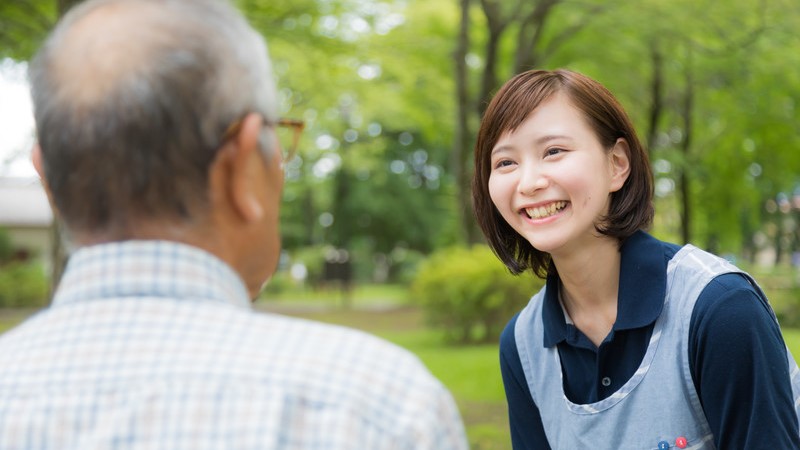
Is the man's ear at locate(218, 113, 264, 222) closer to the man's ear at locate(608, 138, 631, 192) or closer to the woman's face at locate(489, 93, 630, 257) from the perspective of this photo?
the woman's face at locate(489, 93, 630, 257)

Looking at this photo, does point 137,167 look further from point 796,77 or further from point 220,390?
point 796,77

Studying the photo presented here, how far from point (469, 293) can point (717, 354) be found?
30.4 feet

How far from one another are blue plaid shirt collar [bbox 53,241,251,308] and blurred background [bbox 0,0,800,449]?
17.3 ft

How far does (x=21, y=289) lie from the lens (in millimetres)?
19797

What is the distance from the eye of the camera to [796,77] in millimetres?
14070

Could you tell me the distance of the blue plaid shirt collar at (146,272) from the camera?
109 centimetres

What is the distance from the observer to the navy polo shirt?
186cm

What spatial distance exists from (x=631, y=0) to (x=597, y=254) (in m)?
10.9

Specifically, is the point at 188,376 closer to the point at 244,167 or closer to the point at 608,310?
the point at 244,167

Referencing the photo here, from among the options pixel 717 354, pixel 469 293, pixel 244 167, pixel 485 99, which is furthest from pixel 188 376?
pixel 469 293

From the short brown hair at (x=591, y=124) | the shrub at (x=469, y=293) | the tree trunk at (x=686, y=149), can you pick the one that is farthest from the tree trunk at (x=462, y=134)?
the short brown hair at (x=591, y=124)

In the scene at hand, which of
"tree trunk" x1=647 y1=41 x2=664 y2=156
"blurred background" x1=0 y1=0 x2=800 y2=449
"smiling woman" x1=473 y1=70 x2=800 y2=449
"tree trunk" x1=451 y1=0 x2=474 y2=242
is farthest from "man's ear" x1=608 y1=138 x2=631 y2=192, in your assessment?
"tree trunk" x1=647 y1=41 x2=664 y2=156

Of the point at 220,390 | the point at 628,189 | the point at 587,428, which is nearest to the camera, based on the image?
the point at 220,390

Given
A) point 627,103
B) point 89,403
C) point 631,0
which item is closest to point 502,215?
point 89,403
